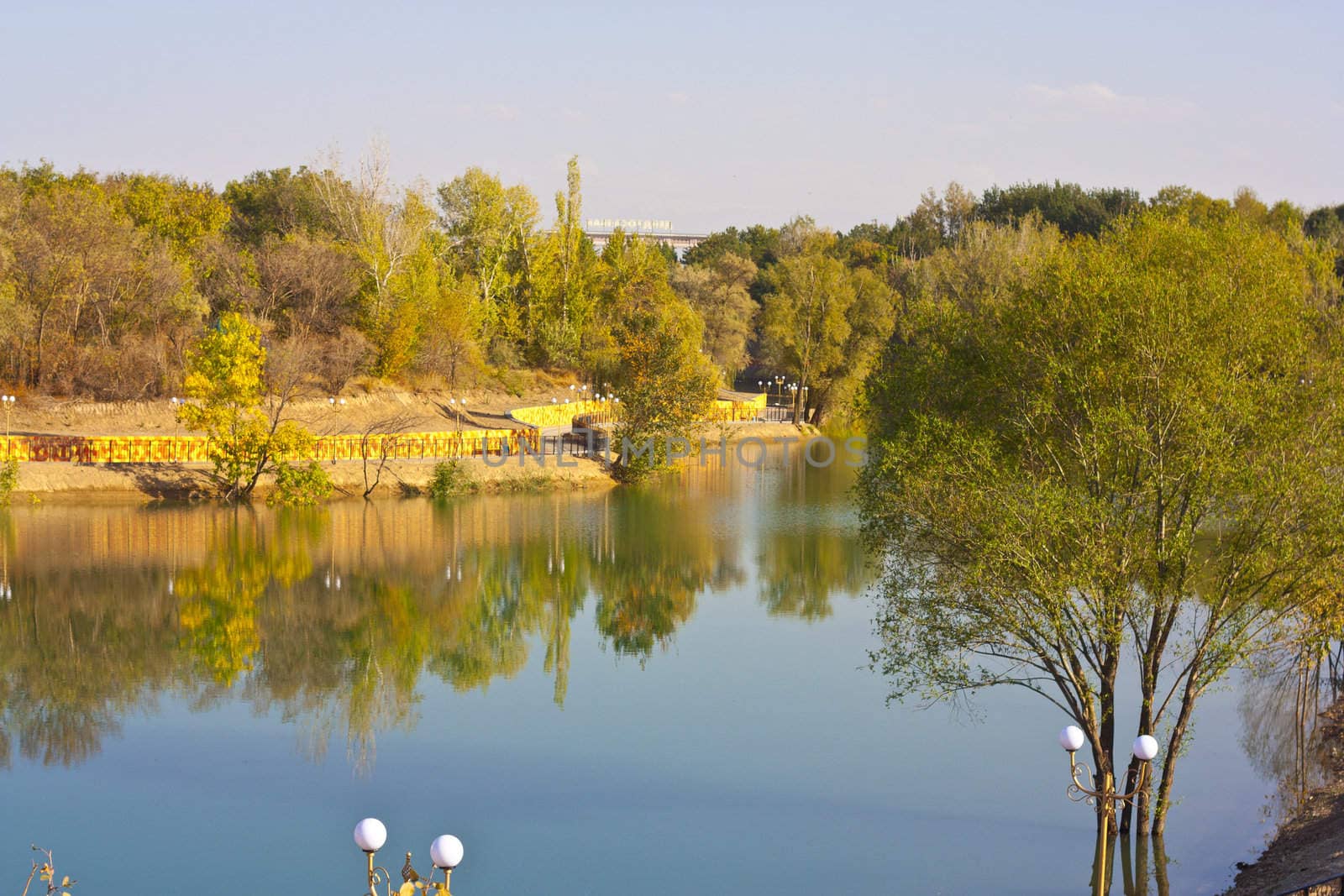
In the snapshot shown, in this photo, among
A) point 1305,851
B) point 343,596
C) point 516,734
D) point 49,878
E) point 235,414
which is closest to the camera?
point 49,878

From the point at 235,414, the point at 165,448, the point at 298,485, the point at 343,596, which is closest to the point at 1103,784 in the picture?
the point at 343,596

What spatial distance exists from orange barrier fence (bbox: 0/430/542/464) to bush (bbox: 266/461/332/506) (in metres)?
0.48

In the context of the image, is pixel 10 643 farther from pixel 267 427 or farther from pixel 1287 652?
pixel 1287 652

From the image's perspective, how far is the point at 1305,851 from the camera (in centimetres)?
1365

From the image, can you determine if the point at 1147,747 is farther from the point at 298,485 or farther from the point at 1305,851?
the point at 298,485

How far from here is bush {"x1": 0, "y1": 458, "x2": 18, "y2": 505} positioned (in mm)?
33562

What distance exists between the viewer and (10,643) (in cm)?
2230

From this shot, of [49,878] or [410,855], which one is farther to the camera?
[410,855]

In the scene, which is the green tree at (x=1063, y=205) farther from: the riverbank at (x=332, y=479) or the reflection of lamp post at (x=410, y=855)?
the reflection of lamp post at (x=410, y=855)

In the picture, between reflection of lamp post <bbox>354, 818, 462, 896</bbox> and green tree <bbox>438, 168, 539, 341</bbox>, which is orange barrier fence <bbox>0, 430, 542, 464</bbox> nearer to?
green tree <bbox>438, 168, 539, 341</bbox>

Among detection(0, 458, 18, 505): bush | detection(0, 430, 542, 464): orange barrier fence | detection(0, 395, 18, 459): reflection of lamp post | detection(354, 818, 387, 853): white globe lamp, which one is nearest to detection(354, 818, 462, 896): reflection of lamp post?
detection(354, 818, 387, 853): white globe lamp

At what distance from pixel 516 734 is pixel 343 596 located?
8.81 metres

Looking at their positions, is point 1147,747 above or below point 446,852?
below

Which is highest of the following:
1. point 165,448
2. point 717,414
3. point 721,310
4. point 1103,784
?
point 721,310
